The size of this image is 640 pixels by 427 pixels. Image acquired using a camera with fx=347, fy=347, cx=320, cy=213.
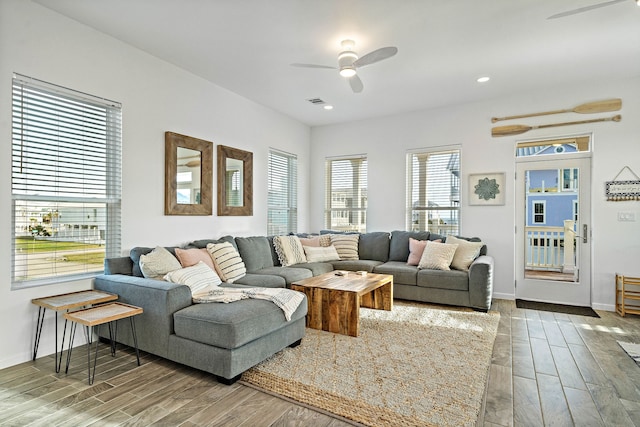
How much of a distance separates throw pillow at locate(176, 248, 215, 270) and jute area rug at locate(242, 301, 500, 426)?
1.29m

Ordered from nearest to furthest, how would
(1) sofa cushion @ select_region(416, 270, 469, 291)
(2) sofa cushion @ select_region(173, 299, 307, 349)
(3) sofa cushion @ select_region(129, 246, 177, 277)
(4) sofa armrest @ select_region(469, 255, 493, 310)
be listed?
1. (2) sofa cushion @ select_region(173, 299, 307, 349)
2. (3) sofa cushion @ select_region(129, 246, 177, 277)
3. (4) sofa armrest @ select_region(469, 255, 493, 310)
4. (1) sofa cushion @ select_region(416, 270, 469, 291)

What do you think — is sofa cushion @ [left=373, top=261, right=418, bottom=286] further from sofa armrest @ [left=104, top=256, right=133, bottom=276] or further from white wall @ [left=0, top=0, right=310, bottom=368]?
sofa armrest @ [left=104, top=256, right=133, bottom=276]

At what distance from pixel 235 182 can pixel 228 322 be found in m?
2.88

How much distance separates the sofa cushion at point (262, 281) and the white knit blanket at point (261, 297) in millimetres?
648

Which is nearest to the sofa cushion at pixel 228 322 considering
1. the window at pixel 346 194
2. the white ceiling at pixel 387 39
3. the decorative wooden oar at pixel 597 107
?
the white ceiling at pixel 387 39

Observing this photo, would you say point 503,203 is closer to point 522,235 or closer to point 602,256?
point 522,235

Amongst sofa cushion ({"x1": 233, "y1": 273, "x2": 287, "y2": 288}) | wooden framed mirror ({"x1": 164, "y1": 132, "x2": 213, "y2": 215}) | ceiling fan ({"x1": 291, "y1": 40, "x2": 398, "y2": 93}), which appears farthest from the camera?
wooden framed mirror ({"x1": 164, "y1": 132, "x2": 213, "y2": 215})

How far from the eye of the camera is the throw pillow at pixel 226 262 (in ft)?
12.3

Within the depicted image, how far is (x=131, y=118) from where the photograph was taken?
352cm

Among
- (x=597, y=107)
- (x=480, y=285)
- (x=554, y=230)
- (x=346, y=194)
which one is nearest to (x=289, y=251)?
(x=346, y=194)

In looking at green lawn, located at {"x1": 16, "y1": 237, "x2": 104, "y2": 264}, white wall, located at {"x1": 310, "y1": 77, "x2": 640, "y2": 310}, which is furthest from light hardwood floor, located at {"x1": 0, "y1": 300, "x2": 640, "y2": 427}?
white wall, located at {"x1": 310, "y1": 77, "x2": 640, "y2": 310}

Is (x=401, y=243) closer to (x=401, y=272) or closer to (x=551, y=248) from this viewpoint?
(x=401, y=272)

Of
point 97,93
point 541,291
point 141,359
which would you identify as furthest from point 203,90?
point 541,291

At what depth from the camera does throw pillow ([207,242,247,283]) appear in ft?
12.3
